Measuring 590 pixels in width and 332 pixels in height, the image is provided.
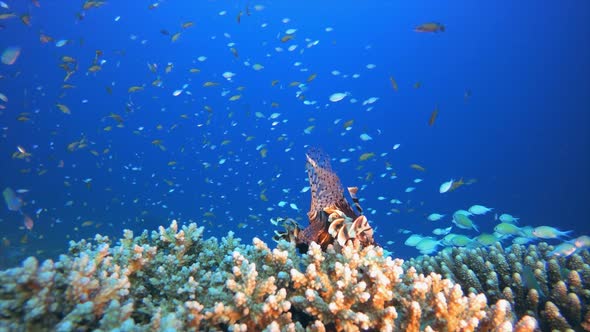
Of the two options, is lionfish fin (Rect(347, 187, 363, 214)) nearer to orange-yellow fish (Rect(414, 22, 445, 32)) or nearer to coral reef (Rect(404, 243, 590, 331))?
coral reef (Rect(404, 243, 590, 331))

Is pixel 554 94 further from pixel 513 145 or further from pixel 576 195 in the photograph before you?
pixel 576 195

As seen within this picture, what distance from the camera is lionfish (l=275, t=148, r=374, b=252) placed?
106 inches

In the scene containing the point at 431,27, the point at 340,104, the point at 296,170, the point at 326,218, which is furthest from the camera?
the point at 340,104

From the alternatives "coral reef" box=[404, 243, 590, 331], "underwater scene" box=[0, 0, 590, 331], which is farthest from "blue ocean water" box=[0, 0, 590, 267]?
"coral reef" box=[404, 243, 590, 331]

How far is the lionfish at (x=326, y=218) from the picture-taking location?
2.70m

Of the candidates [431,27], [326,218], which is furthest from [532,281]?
[431,27]

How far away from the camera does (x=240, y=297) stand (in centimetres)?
195

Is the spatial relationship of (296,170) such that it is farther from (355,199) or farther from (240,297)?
(240,297)

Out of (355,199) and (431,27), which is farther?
(431,27)

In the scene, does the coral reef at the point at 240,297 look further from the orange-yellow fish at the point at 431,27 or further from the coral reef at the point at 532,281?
the orange-yellow fish at the point at 431,27

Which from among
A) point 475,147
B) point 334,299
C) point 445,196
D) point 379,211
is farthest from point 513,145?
point 334,299

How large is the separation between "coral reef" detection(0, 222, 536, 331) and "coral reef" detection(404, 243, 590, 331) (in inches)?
21.5

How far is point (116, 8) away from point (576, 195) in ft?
273

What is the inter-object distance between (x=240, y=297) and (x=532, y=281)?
2838mm
